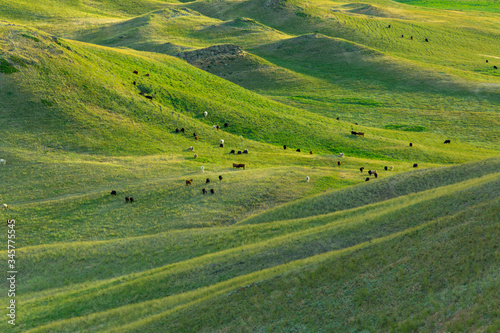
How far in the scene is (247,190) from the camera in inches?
1827

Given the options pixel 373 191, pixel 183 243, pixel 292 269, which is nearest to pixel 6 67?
pixel 183 243

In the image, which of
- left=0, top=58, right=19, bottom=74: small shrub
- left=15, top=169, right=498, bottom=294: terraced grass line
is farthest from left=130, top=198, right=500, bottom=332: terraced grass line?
left=0, top=58, right=19, bottom=74: small shrub

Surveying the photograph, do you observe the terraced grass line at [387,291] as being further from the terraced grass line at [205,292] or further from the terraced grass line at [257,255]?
the terraced grass line at [257,255]

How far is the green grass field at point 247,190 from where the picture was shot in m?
22.5

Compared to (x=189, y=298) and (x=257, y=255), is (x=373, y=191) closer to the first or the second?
(x=257, y=255)

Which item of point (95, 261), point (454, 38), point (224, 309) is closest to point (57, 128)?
point (95, 261)

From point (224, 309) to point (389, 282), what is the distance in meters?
9.17

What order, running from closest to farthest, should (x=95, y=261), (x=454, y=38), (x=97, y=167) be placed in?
1. (x=95, y=261)
2. (x=97, y=167)
3. (x=454, y=38)

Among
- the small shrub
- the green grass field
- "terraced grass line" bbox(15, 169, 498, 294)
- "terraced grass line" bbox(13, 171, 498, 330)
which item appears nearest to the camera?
the green grass field

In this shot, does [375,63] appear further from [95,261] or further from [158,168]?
[95,261]

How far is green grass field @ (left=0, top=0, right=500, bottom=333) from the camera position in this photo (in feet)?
73.8

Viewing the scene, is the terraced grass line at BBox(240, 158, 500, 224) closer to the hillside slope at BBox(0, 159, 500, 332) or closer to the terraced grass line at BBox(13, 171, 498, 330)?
the hillside slope at BBox(0, 159, 500, 332)

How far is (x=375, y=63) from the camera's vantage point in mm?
110688

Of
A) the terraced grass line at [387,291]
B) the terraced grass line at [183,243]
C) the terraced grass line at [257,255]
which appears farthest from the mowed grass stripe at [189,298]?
the terraced grass line at [183,243]
